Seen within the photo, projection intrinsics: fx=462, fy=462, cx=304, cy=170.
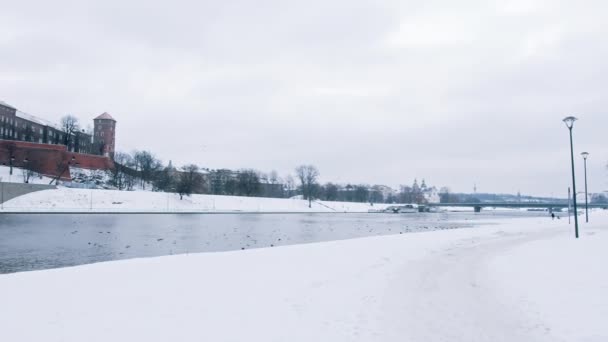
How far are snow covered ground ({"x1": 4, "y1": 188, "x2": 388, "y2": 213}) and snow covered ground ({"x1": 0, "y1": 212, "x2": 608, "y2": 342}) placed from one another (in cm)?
7025

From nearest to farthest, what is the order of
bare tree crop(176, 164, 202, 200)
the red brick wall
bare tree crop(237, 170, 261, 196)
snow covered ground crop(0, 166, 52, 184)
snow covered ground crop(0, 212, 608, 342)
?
snow covered ground crop(0, 212, 608, 342) → snow covered ground crop(0, 166, 52, 184) → the red brick wall → bare tree crop(176, 164, 202, 200) → bare tree crop(237, 170, 261, 196)

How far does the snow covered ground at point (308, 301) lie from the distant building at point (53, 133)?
101 m

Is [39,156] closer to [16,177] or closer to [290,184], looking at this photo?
[16,177]

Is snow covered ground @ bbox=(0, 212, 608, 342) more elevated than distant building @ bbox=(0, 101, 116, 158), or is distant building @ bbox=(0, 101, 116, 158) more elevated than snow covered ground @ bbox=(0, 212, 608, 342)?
distant building @ bbox=(0, 101, 116, 158)

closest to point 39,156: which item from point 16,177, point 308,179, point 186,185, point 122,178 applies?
point 16,177

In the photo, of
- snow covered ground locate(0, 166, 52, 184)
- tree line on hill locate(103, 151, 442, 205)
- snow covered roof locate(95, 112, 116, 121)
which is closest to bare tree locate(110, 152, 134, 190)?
tree line on hill locate(103, 151, 442, 205)

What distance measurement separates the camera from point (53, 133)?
110938 mm

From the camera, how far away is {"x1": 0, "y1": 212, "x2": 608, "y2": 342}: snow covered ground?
24.2ft

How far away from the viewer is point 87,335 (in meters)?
7.03

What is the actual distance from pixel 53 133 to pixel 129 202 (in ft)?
134

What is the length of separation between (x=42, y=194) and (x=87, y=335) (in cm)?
8047

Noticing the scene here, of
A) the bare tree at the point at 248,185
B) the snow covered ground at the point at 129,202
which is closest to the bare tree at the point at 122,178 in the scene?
the snow covered ground at the point at 129,202

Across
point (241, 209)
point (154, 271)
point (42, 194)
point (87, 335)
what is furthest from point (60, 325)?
point (241, 209)

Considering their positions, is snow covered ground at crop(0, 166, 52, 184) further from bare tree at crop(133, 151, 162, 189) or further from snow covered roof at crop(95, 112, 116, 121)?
snow covered roof at crop(95, 112, 116, 121)
